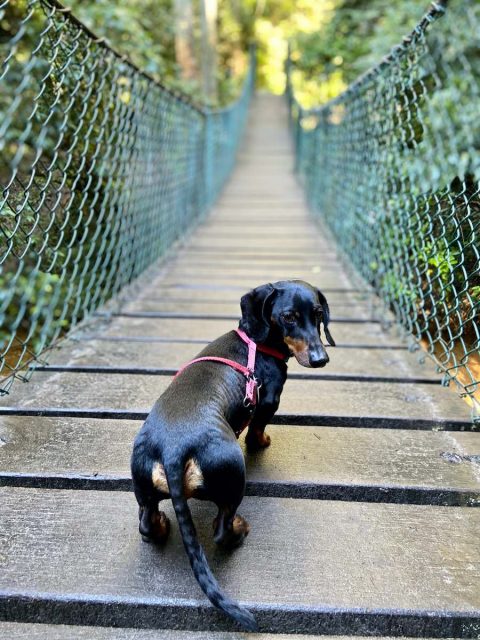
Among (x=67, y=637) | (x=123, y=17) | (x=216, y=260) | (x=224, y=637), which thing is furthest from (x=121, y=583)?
(x=123, y=17)

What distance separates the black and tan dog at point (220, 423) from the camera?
50.8 inches

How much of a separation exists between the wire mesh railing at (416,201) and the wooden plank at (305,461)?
0.37 meters

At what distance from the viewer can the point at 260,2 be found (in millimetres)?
26359

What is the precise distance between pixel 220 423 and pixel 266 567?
38 cm

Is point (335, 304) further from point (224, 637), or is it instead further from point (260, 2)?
point (260, 2)

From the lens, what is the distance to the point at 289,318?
1717 mm

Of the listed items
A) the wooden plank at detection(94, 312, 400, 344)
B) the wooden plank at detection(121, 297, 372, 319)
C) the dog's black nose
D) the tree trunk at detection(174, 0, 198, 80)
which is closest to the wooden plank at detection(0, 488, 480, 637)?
the dog's black nose

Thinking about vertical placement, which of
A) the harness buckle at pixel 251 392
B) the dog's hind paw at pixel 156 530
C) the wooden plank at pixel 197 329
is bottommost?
the dog's hind paw at pixel 156 530

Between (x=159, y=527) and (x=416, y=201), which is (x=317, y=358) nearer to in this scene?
(x=159, y=527)

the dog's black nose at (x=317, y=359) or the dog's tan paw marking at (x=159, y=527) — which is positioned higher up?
the dog's black nose at (x=317, y=359)

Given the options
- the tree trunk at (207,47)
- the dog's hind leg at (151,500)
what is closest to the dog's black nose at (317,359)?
the dog's hind leg at (151,500)

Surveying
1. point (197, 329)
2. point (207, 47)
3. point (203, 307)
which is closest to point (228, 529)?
point (197, 329)

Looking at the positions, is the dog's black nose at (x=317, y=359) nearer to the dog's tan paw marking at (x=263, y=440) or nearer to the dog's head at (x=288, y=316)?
the dog's head at (x=288, y=316)

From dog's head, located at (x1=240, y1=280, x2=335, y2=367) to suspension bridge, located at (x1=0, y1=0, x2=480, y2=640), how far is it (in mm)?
394
